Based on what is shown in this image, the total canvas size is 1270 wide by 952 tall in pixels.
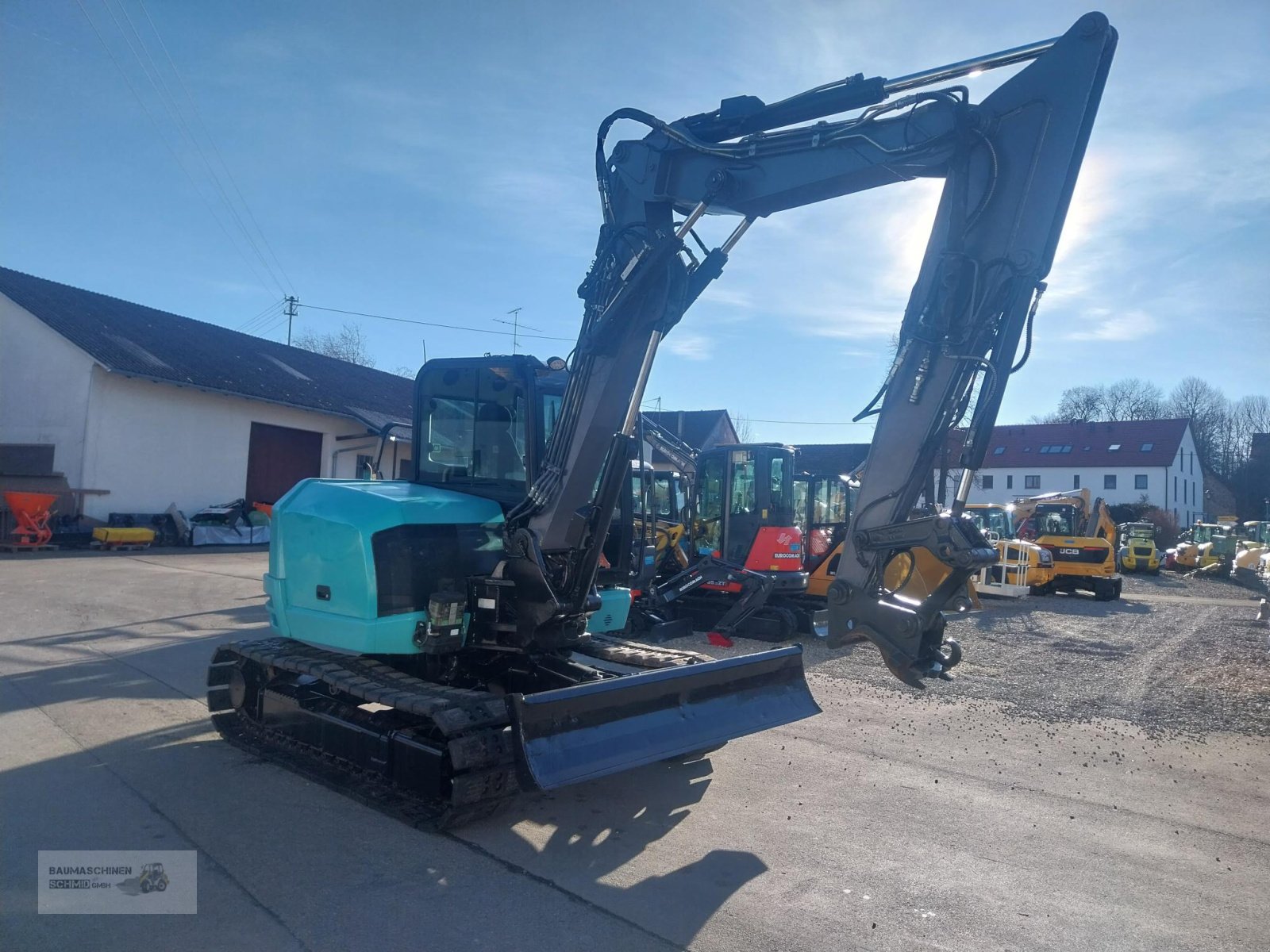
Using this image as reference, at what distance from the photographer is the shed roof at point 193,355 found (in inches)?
920

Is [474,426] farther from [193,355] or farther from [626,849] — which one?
[193,355]

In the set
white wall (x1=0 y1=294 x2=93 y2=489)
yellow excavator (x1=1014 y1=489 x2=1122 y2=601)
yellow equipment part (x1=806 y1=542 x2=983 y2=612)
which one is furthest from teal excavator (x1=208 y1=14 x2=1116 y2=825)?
white wall (x1=0 y1=294 x2=93 y2=489)

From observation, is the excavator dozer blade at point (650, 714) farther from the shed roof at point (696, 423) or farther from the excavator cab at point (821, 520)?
the shed roof at point (696, 423)

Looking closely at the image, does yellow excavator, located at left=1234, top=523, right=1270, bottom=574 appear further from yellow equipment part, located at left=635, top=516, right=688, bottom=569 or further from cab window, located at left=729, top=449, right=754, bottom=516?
yellow equipment part, located at left=635, top=516, right=688, bottom=569

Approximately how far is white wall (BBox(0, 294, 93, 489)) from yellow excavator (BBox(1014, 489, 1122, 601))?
80.5 feet

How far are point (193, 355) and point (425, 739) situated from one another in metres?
25.2

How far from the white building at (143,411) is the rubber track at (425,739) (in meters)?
14.5

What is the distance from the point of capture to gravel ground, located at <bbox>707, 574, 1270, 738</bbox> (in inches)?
331

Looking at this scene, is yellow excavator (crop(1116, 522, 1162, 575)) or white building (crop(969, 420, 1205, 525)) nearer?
yellow excavator (crop(1116, 522, 1162, 575))

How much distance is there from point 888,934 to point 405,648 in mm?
3204

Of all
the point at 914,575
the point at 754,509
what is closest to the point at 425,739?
the point at 914,575

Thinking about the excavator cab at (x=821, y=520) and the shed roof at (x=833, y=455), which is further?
the shed roof at (x=833, y=455)

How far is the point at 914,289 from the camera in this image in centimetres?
495
